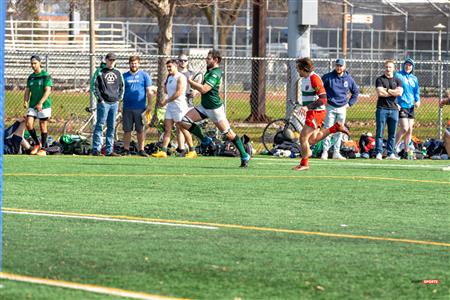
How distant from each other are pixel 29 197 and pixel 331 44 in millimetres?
53272

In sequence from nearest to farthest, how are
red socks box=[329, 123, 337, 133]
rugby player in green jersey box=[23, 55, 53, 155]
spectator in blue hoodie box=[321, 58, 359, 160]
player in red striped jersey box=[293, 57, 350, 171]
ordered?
1. player in red striped jersey box=[293, 57, 350, 171]
2. red socks box=[329, 123, 337, 133]
3. spectator in blue hoodie box=[321, 58, 359, 160]
4. rugby player in green jersey box=[23, 55, 53, 155]

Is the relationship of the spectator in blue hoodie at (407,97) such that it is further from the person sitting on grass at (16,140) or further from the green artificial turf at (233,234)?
the person sitting on grass at (16,140)

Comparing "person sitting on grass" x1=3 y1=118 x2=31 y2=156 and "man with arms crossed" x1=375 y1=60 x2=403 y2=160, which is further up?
"man with arms crossed" x1=375 y1=60 x2=403 y2=160

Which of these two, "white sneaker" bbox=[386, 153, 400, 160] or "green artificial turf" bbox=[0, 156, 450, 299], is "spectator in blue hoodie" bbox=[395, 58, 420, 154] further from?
"green artificial turf" bbox=[0, 156, 450, 299]

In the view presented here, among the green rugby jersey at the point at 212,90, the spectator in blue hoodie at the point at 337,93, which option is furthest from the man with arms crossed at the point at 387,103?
the green rugby jersey at the point at 212,90

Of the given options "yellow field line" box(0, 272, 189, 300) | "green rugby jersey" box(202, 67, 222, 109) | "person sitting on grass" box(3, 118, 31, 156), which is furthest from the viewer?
"person sitting on grass" box(3, 118, 31, 156)

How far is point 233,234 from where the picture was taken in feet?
33.7

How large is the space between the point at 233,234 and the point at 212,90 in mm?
8365

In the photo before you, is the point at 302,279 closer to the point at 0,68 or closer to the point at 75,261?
the point at 75,261

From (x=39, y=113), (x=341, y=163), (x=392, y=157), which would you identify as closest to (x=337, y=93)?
(x=341, y=163)

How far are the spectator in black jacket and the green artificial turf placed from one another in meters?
4.23

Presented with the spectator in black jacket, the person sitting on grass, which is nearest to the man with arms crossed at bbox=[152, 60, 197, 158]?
the spectator in black jacket

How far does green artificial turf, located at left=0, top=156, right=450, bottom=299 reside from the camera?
8070 millimetres

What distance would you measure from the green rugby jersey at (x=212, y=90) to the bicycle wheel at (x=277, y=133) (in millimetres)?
4663
